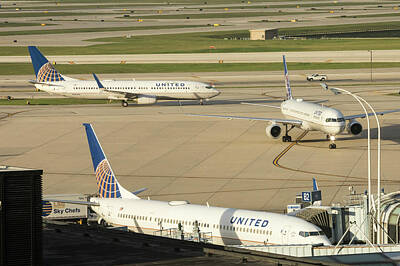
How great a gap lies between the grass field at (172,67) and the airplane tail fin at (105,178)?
392 ft

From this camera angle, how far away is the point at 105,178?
55625mm

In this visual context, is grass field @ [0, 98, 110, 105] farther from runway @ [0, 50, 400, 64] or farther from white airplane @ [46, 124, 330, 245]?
white airplane @ [46, 124, 330, 245]

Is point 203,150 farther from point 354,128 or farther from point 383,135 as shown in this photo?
point 383,135

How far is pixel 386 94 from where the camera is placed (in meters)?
135

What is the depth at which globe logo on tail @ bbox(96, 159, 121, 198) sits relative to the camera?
5519cm

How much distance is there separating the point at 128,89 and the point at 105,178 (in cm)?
7159

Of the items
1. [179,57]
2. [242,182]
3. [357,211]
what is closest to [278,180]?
[242,182]

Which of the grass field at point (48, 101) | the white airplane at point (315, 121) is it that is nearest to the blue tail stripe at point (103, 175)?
the white airplane at point (315, 121)

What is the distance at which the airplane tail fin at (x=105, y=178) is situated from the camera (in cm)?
5509

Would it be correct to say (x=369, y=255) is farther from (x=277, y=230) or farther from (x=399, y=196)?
(x=399, y=196)

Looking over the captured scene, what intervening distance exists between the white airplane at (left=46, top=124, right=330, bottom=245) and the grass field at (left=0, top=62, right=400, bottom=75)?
Answer: 398ft

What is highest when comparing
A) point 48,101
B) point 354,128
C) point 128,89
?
point 128,89

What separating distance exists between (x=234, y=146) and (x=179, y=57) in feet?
355

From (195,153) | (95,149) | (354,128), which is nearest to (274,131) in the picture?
(354,128)
